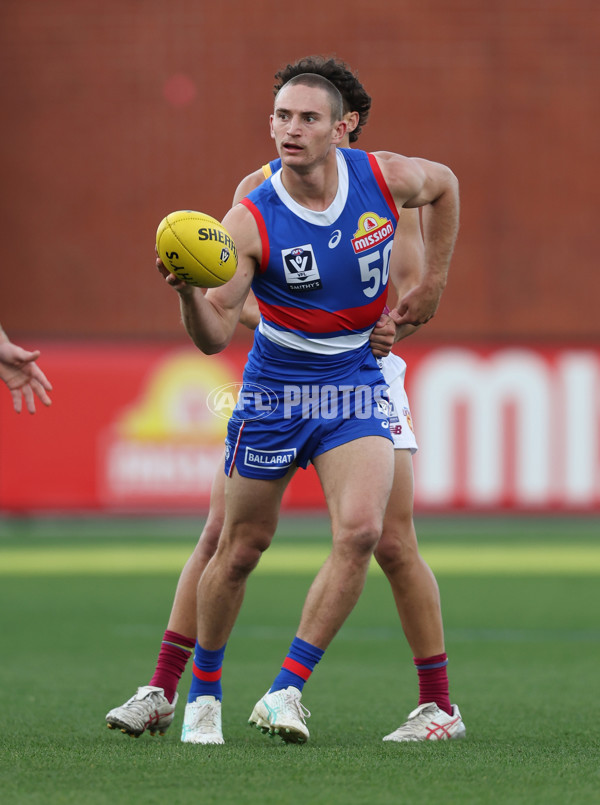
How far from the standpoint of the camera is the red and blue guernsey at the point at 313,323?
17.5 ft

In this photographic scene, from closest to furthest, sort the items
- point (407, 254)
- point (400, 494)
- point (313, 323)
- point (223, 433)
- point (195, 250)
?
point (195, 250) < point (313, 323) < point (400, 494) < point (407, 254) < point (223, 433)

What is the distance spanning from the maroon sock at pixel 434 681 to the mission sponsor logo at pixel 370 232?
1.73 m

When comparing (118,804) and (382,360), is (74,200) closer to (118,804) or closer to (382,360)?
(382,360)

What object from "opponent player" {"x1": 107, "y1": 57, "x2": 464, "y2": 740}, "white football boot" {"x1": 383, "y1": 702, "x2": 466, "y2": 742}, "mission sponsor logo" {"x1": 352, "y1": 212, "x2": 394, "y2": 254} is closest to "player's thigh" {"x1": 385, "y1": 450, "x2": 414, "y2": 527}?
"opponent player" {"x1": 107, "y1": 57, "x2": 464, "y2": 740}

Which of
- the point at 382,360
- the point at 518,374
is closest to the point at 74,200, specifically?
the point at 518,374

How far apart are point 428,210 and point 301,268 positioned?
0.85m

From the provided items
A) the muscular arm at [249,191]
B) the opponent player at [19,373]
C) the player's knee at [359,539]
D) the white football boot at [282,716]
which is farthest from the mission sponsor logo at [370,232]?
the white football boot at [282,716]

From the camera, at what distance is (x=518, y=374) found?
53.3 ft

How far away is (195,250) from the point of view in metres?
4.78

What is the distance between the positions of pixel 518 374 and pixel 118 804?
1267 cm

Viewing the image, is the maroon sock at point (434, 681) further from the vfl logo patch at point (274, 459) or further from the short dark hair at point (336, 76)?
the short dark hair at point (336, 76)

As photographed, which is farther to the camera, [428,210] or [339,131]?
[428,210]

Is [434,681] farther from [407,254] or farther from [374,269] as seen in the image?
[407,254]

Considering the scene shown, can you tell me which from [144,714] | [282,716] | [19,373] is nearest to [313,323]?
[19,373]
